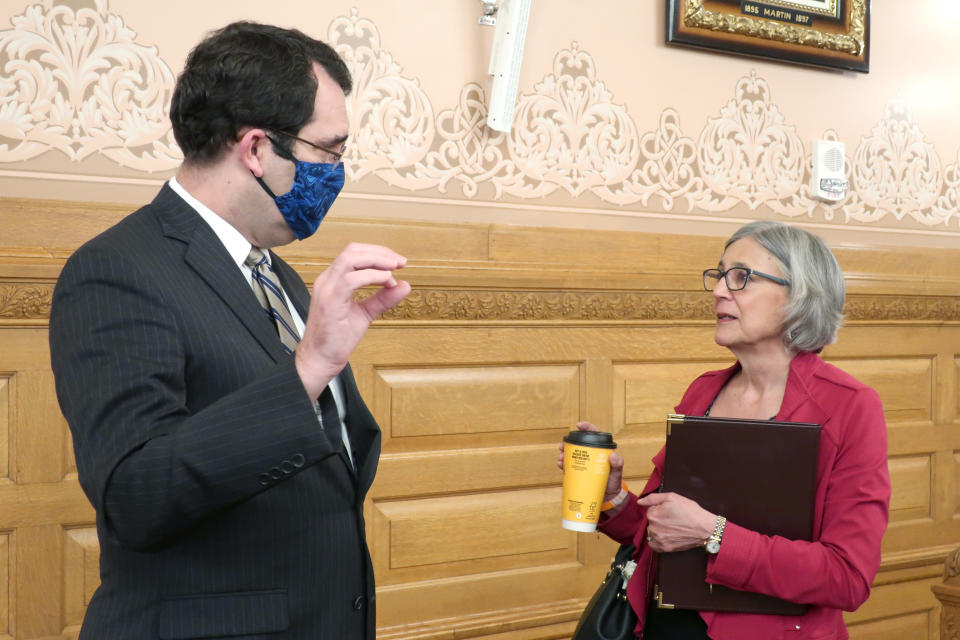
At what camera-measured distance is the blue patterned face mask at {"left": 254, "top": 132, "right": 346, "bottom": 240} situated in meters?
1.38

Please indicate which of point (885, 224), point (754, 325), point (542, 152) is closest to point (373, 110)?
point (542, 152)

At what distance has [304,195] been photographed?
139cm

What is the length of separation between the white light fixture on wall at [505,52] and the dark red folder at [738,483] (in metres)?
1.36

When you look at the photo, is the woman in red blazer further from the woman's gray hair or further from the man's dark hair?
the man's dark hair

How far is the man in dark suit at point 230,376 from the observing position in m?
1.10

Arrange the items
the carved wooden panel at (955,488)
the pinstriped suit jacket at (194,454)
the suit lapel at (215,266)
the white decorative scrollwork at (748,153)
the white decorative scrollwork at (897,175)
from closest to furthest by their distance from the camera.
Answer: the pinstriped suit jacket at (194,454), the suit lapel at (215,266), the white decorative scrollwork at (748,153), the white decorative scrollwork at (897,175), the carved wooden panel at (955,488)

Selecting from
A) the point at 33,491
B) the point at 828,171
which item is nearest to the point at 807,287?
the point at 828,171

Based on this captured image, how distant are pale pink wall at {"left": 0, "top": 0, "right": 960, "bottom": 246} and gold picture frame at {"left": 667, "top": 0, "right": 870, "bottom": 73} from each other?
5 centimetres

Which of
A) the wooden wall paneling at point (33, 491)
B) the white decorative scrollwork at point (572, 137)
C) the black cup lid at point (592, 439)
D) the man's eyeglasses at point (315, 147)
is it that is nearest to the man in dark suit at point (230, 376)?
the man's eyeglasses at point (315, 147)

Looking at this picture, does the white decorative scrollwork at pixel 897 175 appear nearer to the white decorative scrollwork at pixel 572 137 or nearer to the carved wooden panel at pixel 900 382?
the carved wooden panel at pixel 900 382

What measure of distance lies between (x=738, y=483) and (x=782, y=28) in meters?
2.11

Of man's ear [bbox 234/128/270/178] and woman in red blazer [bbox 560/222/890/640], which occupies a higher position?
man's ear [bbox 234/128/270/178]

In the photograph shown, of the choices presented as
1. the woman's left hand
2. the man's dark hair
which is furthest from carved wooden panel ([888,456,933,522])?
the man's dark hair

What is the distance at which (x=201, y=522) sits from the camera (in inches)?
47.0
